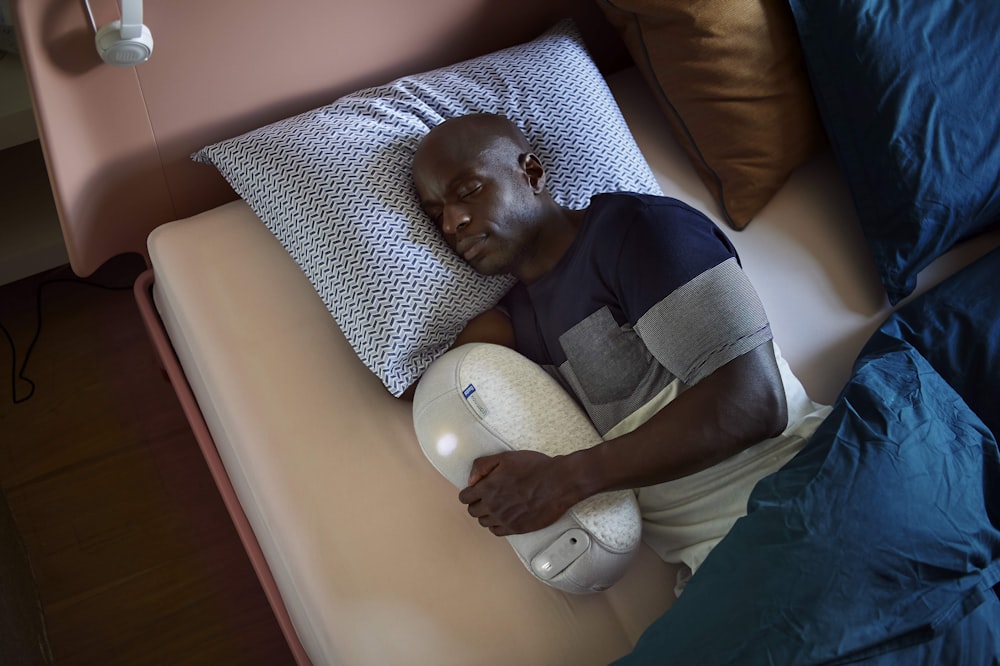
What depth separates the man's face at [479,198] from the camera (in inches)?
48.6

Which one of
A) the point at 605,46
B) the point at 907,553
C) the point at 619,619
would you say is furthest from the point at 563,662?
the point at 605,46

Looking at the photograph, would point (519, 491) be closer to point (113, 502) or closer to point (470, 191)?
point (470, 191)

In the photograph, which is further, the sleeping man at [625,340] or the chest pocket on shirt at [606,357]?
the chest pocket on shirt at [606,357]

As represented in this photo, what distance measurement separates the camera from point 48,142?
1.26 metres

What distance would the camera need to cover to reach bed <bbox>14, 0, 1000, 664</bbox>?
1.05 m

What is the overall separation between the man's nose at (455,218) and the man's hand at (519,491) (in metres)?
0.32

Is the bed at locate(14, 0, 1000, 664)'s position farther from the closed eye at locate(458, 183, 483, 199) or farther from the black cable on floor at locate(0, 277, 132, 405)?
the black cable on floor at locate(0, 277, 132, 405)

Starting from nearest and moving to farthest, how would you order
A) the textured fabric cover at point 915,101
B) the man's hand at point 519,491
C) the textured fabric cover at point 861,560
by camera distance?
1. the textured fabric cover at point 861,560
2. the man's hand at point 519,491
3. the textured fabric cover at point 915,101

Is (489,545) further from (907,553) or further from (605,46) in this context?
(605,46)

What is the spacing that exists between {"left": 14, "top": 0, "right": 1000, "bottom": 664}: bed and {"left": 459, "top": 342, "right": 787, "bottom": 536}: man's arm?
0.08 metres

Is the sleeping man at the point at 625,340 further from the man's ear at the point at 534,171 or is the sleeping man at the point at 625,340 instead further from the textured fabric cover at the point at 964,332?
the textured fabric cover at the point at 964,332

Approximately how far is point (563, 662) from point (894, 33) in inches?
40.9

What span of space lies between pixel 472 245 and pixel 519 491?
347mm

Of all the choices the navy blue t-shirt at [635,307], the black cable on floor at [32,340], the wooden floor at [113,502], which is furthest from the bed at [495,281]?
the black cable on floor at [32,340]
